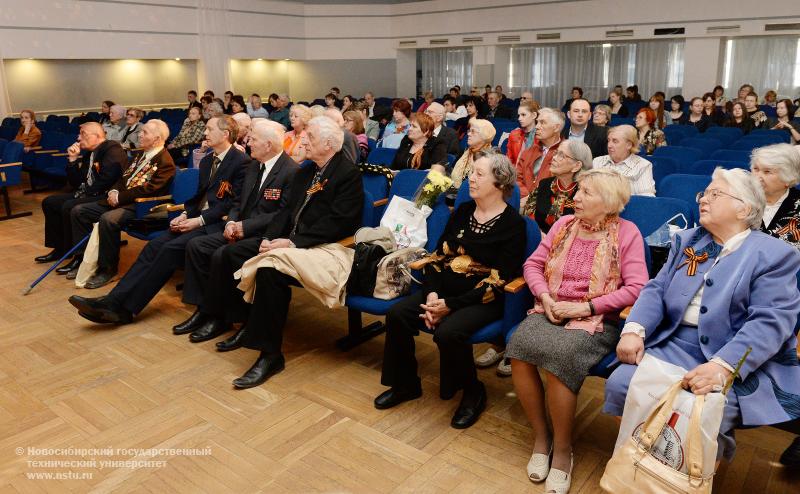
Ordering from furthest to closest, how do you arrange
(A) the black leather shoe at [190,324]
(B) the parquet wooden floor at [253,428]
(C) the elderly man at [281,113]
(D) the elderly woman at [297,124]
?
(C) the elderly man at [281,113] < (D) the elderly woman at [297,124] < (A) the black leather shoe at [190,324] < (B) the parquet wooden floor at [253,428]

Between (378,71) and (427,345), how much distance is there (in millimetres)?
15145

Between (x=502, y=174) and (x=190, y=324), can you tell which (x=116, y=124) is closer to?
(x=190, y=324)

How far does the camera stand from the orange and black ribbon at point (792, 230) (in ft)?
8.97

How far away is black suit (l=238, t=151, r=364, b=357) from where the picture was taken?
11.0ft

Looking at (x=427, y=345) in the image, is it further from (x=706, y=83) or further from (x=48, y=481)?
(x=706, y=83)

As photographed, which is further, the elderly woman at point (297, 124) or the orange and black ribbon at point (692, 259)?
the elderly woman at point (297, 124)

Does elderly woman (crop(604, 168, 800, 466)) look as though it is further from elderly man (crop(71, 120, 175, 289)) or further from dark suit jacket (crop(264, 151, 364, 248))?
elderly man (crop(71, 120, 175, 289))

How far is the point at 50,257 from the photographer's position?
550 cm

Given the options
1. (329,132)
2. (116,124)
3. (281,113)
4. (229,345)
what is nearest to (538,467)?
(229,345)

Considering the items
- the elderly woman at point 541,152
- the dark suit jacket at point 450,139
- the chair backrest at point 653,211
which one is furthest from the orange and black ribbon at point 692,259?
→ the dark suit jacket at point 450,139

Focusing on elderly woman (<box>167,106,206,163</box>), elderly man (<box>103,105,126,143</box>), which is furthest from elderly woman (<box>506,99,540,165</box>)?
elderly man (<box>103,105,126,143</box>)

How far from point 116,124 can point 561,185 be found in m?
7.13

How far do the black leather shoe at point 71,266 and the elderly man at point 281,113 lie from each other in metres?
5.75

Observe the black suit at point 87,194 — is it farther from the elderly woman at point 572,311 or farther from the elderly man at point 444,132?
the elderly woman at point 572,311
